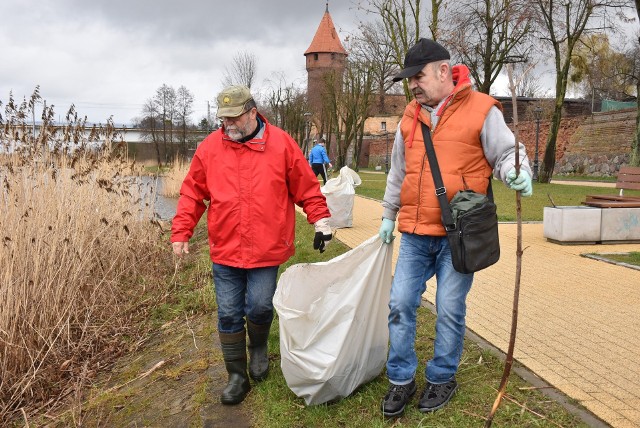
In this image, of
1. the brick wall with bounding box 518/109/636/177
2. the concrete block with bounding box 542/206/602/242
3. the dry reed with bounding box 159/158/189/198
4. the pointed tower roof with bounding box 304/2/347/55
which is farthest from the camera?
the pointed tower roof with bounding box 304/2/347/55

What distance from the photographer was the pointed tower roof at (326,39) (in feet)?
219

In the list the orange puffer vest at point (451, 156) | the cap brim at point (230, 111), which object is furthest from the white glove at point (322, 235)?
the cap brim at point (230, 111)

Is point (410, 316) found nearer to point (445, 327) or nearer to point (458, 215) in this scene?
point (445, 327)

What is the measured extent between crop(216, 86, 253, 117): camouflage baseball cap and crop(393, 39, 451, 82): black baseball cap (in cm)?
94

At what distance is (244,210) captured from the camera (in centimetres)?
343

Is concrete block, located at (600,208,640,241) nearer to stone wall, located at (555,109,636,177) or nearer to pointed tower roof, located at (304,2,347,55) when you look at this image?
stone wall, located at (555,109,636,177)

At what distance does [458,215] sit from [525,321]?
227 centimetres

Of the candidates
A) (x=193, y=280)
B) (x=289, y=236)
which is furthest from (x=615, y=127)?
(x=289, y=236)

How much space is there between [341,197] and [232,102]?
688cm

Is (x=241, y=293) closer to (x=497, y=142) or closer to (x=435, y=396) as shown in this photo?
(x=435, y=396)

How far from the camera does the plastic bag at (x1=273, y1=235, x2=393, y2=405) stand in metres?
3.18

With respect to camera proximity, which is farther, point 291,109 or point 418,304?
point 291,109

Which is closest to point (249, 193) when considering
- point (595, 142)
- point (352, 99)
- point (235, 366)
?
point (235, 366)

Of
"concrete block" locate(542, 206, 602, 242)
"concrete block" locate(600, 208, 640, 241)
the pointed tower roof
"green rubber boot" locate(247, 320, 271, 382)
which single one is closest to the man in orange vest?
"green rubber boot" locate(247, 320, 271, 382)
